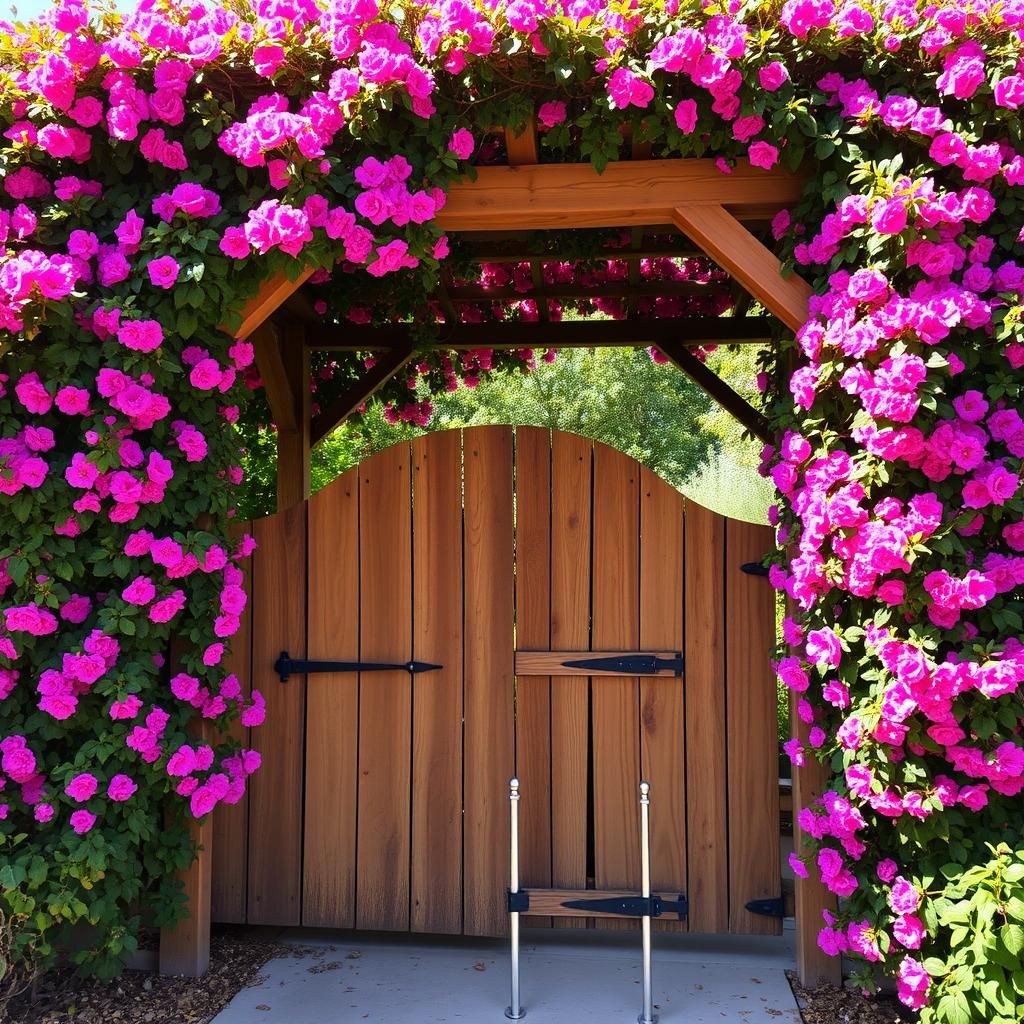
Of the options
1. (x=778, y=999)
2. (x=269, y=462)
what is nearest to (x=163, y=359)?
(x=778, y=999)

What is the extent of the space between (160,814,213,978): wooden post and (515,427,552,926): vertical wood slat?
1.04m

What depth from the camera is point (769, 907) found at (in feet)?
10.2

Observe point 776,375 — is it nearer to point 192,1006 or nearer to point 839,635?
point 839,635

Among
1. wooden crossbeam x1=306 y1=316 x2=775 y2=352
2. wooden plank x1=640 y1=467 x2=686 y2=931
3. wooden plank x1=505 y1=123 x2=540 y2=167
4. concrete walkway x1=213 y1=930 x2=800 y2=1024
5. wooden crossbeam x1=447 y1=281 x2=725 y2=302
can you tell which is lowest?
concrete walkway x1=213 y1=930 x2=800 y2=1024

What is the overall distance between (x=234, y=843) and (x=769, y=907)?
72.3 inches

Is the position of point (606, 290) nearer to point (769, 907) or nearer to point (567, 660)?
point (567, 660)

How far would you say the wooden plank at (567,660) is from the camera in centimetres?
320

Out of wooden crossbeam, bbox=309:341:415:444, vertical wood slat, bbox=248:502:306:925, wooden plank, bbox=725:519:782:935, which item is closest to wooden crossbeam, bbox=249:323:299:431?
wooden crossbeam, bbox=309:341:415:444

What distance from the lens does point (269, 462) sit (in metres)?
6.12

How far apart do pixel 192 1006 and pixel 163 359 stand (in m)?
1.92

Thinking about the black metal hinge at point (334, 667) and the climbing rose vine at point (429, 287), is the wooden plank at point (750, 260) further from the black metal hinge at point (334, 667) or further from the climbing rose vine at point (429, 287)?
the black metal hinge at point (334, 667)

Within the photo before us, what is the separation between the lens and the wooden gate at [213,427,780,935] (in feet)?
10.4

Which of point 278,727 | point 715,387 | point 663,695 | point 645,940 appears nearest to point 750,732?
point 663,695

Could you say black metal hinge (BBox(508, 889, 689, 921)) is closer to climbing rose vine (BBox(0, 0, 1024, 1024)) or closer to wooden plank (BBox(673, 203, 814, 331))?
climbing rose vine (BBox(0, 0, 1024, 1024))
